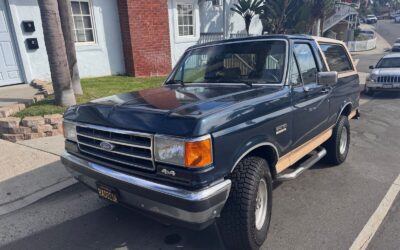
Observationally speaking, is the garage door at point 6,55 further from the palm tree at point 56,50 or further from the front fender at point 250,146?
the front fender at point 250,146

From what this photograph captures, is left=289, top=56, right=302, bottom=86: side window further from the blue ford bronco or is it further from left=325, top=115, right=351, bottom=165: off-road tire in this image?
left=325, top=115, right=351, bottom=165: off-road tire

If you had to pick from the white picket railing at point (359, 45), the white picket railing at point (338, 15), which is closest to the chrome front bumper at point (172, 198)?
the white picket railing at point (338, 15)

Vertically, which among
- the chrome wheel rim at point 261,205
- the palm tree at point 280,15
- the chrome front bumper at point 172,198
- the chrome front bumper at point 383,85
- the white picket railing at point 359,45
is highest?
the palm tree at point 280,15

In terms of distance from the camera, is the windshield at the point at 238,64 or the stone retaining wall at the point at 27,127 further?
the stone retaining wall at the point at 27,127

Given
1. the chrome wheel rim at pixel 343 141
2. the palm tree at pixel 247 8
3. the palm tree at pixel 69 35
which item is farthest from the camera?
the palm tree at pixel 247 8

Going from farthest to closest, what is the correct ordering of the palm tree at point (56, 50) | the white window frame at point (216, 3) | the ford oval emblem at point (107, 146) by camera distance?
the white window frame at point (216, 3) → the palm tree at point (56, 50) → the ford oval emblem at point (107, 146)

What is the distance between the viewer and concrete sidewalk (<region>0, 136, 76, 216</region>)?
13.4 ft

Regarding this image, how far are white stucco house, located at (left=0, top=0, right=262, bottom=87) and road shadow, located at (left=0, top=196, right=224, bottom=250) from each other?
6.81 metres

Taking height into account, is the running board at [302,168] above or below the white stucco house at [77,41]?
below

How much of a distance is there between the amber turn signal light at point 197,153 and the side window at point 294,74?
5.35ft

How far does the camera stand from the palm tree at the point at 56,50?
6.08 m

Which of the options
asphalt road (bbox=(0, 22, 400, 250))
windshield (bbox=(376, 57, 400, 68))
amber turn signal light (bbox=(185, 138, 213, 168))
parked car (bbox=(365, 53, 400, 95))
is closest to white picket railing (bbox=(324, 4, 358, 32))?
windshield (bbox=(376, 57, 400, 68))

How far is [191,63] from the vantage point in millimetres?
4336

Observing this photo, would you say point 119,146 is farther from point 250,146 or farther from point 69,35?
point 69,35
